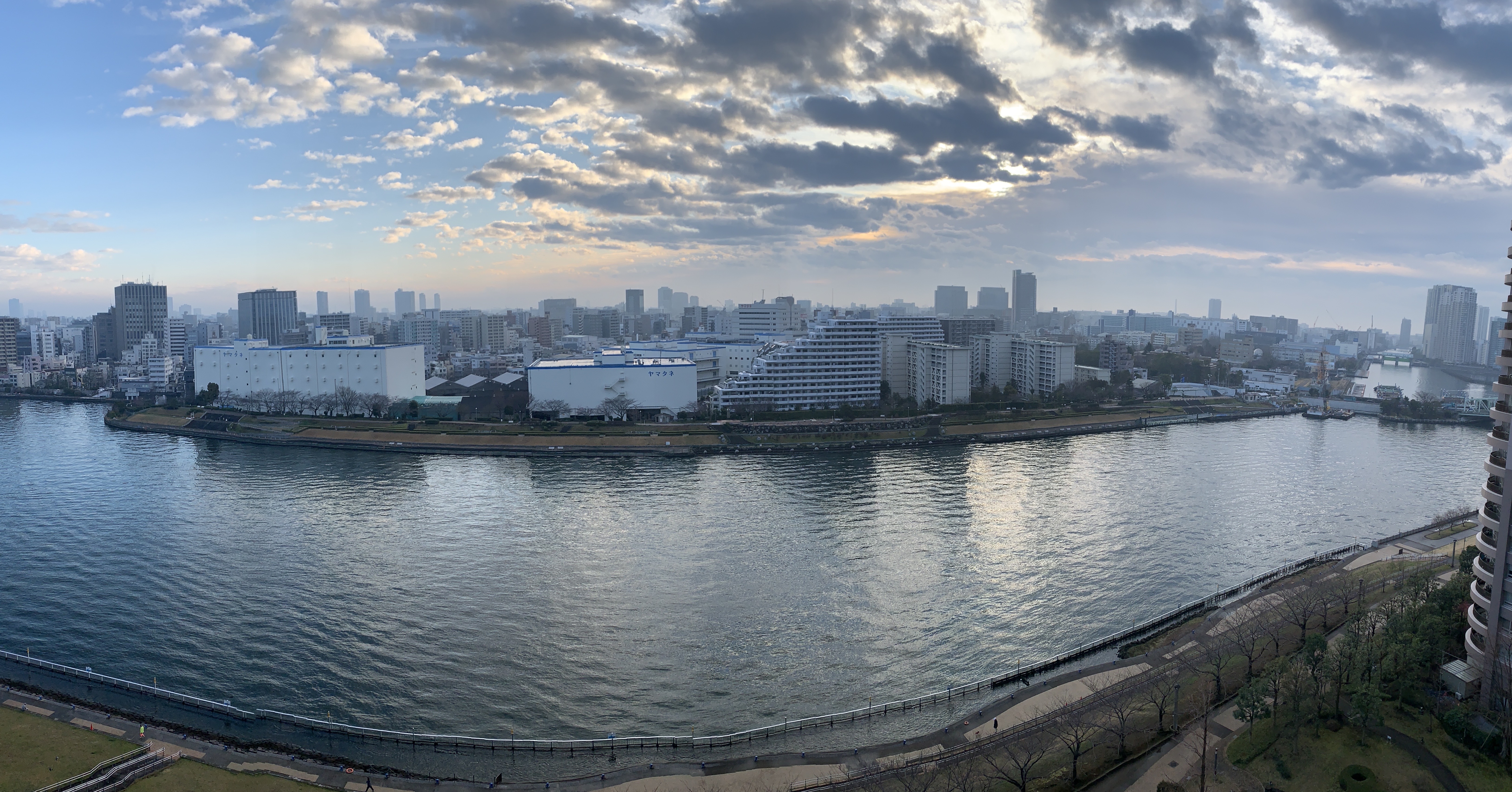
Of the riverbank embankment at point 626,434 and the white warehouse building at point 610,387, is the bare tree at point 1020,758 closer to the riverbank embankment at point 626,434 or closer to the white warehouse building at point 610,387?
the riverbank embankment at point 626,434

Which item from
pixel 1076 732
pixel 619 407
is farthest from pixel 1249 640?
pixel 619 407

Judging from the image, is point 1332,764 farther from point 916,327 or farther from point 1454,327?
point 1454,327

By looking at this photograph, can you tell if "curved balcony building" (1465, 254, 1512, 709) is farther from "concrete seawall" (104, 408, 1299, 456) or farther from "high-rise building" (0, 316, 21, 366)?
"high-rise building" (0, 316, 21, 366)

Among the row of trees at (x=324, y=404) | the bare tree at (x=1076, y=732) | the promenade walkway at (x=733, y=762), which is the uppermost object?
the row of trees at (x=324, y=404)

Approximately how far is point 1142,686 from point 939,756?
2.02m

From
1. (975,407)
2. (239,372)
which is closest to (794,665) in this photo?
(975,407)

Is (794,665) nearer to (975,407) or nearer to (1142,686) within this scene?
(1142,686)

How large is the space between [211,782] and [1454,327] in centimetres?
6192

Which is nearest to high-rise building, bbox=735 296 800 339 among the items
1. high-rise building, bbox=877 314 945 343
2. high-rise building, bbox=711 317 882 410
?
high-rise building, bbox=877 314 945 343

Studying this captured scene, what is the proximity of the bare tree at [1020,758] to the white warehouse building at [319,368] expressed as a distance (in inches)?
818

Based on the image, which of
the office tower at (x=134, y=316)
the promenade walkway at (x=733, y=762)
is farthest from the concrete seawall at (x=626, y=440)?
the office tower at (x=134, y=316)

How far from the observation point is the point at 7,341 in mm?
33156

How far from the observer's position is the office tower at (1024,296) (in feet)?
245

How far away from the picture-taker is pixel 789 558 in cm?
992
